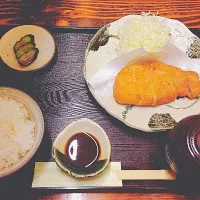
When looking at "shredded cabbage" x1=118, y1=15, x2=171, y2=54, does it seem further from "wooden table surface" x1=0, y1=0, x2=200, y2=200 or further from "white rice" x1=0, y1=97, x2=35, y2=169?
"white rice" x1=0, y1=97, x2=35, y2=169

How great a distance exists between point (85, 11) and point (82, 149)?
1.38m

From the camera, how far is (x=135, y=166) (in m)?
2.38

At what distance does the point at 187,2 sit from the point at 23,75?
1.71 m

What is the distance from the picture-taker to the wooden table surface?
2959 millimetres

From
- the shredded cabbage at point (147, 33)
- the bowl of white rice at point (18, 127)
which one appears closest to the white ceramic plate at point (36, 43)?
the bowl of white rice at point (18, 127)

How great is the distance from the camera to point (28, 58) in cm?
259

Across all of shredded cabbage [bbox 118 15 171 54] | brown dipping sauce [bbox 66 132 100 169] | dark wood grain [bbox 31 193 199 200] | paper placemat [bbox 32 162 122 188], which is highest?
shredded cabbage [bbox 118 15 171 54]

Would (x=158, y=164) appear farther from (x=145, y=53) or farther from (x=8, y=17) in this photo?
(x=8, y=17)

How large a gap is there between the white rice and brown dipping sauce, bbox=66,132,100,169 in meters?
0.27

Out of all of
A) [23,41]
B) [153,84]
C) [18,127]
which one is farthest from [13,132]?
[153,84]

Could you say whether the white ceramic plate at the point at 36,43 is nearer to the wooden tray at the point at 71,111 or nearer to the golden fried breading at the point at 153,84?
the wooden tray at the point at 71,111

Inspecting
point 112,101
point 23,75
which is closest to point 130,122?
point 112,101

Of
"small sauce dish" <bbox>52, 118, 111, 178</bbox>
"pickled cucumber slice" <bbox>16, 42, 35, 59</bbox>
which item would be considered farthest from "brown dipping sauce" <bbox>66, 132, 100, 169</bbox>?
"pickled cucumber slice" <bbox>16, 42, 35, 59</bbox>

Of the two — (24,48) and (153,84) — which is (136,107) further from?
(24,48)
